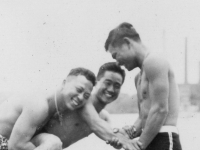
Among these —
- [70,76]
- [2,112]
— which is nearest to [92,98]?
[70,76]

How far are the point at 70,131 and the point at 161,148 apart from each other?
3.16 feet

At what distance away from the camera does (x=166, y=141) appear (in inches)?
122

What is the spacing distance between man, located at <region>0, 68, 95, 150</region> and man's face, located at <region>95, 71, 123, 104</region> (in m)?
0.18

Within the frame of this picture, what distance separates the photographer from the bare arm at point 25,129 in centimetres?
325

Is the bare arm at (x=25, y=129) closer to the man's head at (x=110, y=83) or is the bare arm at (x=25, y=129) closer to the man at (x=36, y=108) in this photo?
the man at (x=36, y=108)

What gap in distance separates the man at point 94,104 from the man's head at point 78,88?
0.11 m

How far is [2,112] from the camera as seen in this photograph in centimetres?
351

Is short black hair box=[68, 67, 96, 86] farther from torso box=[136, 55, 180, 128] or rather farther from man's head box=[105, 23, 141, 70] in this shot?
torso box=[136, 55, 180, 128]

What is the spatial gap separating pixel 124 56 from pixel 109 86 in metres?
0.43

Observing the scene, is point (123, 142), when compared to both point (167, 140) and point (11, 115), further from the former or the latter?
point (11, 115)

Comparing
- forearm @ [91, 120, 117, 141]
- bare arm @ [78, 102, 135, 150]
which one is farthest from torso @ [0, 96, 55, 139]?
forearm @ [91, 120, 117, 141]

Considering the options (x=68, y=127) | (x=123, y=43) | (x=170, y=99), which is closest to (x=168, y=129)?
(x=170, y=99)

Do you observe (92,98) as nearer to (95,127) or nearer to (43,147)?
(95,127)

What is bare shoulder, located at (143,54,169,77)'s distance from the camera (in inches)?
119
